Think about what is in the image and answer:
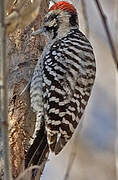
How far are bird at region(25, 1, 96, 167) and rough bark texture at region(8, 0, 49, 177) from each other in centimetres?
7

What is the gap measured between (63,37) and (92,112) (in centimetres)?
286

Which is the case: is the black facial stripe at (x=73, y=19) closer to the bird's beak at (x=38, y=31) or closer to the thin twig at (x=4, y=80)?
the bird's beak at (x=38, y=31)

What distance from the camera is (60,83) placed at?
8.43 feet

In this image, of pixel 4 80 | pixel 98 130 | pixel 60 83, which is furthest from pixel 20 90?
pixel 98 130

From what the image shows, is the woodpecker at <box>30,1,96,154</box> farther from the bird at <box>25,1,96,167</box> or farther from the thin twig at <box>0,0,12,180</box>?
the thin twig at <box>0,0,12,180</box>

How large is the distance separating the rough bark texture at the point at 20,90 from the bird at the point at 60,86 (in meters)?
0.07

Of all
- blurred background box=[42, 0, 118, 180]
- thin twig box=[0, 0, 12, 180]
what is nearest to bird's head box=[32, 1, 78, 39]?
thin twig box=[0, 0, 12, 180]

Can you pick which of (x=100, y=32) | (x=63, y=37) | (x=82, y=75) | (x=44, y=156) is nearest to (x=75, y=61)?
(x=82, y=75)

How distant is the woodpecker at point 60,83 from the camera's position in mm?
2502

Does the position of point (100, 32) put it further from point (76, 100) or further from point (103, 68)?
point (76, 100)

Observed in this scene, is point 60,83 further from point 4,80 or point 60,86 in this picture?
point 4,80

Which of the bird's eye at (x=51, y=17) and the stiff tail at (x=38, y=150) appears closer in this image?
the stiff tail at (x=38, y=150)

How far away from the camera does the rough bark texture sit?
105 inches

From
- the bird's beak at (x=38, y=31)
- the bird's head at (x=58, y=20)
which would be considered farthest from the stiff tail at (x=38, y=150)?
the bird's head at (x=58, y=20)
